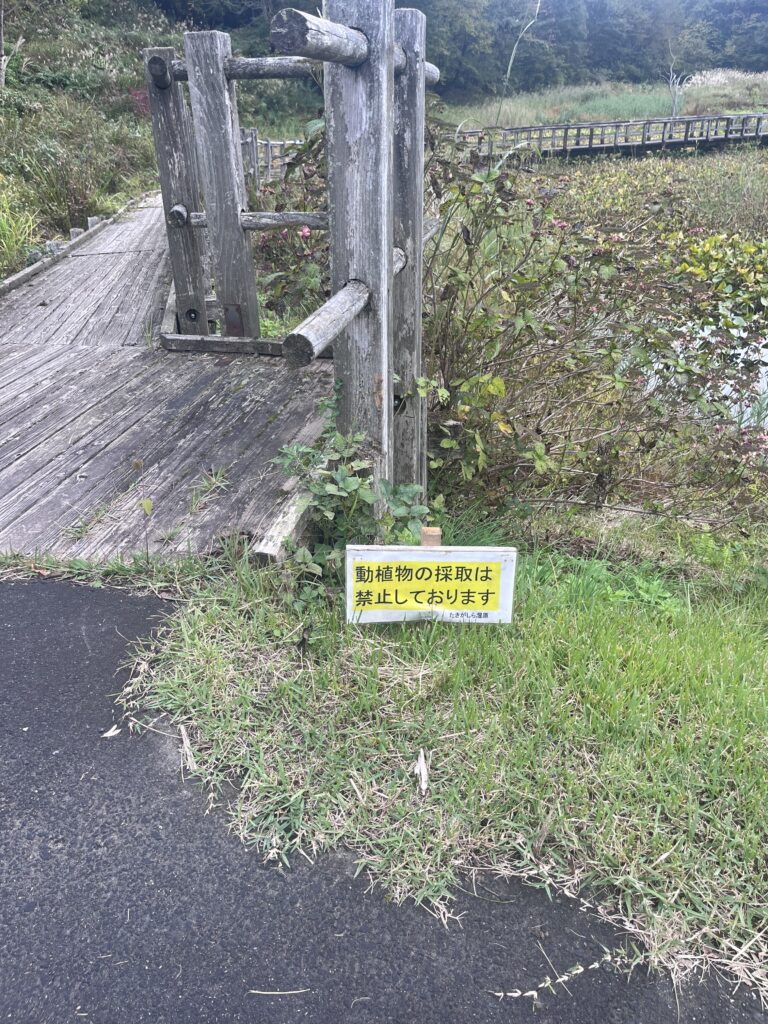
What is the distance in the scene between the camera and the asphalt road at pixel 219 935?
4.48 ft

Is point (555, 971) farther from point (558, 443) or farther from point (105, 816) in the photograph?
point (558, 443)

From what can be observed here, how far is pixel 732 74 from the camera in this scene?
38062 millimetres

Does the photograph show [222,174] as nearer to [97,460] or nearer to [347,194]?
[97,460]

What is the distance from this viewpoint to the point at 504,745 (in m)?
1.90

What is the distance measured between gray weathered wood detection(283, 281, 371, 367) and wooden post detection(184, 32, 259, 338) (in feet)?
8.12

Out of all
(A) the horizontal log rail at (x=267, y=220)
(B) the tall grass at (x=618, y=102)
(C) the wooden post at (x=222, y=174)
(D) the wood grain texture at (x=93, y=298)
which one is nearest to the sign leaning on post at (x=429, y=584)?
(A) the horizontal log rail at (x=267, y=220)

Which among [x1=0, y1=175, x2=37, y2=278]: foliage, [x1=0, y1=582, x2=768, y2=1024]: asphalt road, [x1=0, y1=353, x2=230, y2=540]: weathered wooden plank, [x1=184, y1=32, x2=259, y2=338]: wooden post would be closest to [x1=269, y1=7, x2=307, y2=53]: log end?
[x1=0, y1=582, x2=768, y2=1024]: asphalt road

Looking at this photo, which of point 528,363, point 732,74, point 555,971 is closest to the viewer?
point 555,971

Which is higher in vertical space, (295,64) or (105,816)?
(295,64)

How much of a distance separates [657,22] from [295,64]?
51.4 meters

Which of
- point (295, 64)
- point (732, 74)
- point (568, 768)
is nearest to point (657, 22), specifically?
point (732, 74)

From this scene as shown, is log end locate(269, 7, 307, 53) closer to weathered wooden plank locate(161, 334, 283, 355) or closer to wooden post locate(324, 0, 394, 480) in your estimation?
wooden post locate(324, 0, 394, 480)

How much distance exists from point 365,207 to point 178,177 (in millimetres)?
2971

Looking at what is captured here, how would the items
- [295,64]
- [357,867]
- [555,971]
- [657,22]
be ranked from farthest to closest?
[657,22]
[295,64]
[357,867]
[555,971]
